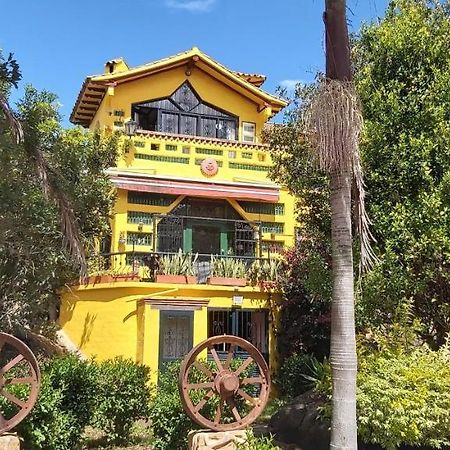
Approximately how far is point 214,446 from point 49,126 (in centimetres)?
927

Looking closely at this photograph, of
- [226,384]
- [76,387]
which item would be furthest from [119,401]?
[226,384]

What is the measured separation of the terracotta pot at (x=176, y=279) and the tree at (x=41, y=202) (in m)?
2.35

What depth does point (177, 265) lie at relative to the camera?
54.7 ft

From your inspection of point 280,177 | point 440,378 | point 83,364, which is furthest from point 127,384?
point 280,177

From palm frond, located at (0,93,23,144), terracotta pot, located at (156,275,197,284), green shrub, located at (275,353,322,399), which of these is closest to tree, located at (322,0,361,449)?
palm frond, located at (0,93,23,144)

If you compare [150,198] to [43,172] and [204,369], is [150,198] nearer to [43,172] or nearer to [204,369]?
[43,172]

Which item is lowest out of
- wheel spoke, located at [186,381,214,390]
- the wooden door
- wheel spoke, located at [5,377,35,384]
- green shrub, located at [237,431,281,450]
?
green shrub, located at [237,431,281,450]

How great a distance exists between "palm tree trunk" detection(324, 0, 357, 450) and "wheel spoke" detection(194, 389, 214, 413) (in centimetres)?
239

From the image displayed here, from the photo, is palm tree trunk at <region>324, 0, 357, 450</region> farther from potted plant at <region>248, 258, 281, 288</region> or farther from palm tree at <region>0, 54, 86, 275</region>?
potted plant at <region>248, 258, 281, 288</region>

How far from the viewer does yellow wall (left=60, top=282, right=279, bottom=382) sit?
15539mm

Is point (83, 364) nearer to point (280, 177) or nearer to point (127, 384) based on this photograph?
point (127, 384)

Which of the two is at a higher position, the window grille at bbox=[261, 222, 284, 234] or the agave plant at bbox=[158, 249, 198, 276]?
the window grille at bbox=[261, 222, 284, 234]

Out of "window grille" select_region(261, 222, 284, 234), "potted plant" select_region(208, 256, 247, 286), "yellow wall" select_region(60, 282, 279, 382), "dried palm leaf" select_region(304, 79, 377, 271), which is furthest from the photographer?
"window grille" select_region(261, 222, 284, 234)

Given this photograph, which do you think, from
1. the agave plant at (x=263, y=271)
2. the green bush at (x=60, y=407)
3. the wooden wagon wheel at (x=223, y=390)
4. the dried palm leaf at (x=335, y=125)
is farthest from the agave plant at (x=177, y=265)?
the dried palm leaf at (x=335, y=125)
